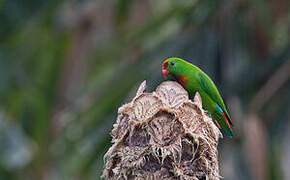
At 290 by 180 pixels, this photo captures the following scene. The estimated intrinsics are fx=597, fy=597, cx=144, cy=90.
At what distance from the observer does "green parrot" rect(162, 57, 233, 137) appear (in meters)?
4.13

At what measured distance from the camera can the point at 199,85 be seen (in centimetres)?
424

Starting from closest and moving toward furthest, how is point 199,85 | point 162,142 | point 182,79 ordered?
point 162,142
point 182,79
point 199,85

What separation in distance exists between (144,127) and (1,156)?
19.9 feet

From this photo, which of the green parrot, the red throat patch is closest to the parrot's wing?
the green parrot

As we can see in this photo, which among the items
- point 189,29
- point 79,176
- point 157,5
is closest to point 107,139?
point 79,176

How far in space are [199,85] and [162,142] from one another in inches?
50.8

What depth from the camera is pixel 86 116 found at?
8945mm

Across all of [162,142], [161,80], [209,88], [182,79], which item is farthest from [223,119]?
[161,80]

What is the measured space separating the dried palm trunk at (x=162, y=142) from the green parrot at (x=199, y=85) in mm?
934

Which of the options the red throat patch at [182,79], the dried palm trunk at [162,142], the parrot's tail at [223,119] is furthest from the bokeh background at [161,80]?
the dried palm trunk at [162,142]

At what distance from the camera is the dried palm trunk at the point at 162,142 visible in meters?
2.97

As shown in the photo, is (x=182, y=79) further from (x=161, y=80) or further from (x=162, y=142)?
(x=161, y=80)

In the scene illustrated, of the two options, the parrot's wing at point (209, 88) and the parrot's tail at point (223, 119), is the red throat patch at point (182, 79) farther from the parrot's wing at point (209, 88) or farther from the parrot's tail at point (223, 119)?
the parrot's tail at point (223, 119)

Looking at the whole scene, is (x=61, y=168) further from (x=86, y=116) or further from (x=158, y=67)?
(x=158, y=67)
